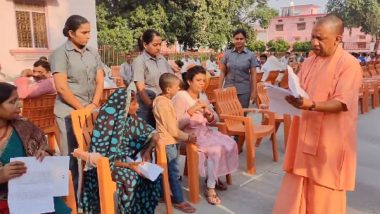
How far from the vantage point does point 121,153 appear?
278 cm

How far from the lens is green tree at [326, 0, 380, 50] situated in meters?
23.0

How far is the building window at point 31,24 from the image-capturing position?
8.42 metres

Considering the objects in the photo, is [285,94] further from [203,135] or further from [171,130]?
[203,135]

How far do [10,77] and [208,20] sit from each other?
1226 centimetres

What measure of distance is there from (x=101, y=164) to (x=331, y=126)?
5.13 feet

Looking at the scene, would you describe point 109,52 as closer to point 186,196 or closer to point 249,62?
point 249,62

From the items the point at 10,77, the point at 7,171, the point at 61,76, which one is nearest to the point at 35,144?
the point at 7,171

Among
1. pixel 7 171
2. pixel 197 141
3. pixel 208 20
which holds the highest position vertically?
pixel 208 20

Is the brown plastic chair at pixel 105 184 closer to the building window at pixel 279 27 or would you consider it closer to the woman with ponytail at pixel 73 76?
the woman with ponytail at pixel 73 76

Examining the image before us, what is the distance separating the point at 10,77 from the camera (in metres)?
8.10

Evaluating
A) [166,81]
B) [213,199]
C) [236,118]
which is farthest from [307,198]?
[236,118]

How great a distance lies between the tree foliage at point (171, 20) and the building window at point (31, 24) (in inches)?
300

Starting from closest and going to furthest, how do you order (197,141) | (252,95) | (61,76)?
(61,76) → (197,141) → (252,95)

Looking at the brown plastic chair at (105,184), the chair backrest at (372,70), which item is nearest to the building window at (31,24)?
the brown plastic chair at (105,184)
